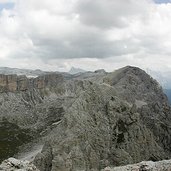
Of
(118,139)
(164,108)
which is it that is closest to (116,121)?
(118,139)

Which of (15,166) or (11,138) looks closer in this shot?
(15,166)

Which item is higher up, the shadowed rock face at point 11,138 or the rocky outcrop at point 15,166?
the rocky outcrop at point 15,166

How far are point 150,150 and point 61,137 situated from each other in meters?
27.3

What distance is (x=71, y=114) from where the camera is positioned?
102500mm

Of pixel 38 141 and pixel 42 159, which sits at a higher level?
pixel 42 159

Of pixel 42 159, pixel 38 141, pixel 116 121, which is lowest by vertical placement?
pixel 38 141

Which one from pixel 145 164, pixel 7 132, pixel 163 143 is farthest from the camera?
pixel 7 132

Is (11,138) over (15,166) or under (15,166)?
under

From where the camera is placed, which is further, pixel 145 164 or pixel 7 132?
pixel 7 132

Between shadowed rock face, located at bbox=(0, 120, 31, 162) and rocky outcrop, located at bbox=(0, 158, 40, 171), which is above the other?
rocky outcrop, located at bbox=(0, 158, 40, 171)

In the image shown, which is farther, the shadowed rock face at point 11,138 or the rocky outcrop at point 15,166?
the shadowed rock face at point 11,138

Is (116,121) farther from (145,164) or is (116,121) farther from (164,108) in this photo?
(164,108)

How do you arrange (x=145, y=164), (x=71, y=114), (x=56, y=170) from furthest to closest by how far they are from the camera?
(x=71, y=114) → (x=56, y=170) → (x=145, y=164)

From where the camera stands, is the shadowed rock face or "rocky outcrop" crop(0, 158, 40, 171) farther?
the shadowed rock face
